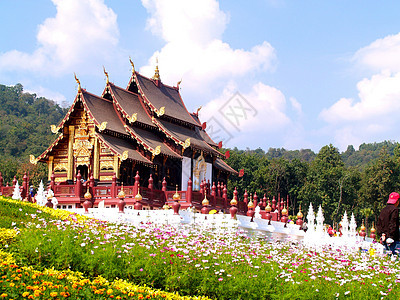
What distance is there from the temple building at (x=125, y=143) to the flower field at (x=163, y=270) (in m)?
14.0

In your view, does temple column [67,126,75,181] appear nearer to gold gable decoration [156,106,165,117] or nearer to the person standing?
gold gable decoration [156,106,165,117]

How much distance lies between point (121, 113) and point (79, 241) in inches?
723

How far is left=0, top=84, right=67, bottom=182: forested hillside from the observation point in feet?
182

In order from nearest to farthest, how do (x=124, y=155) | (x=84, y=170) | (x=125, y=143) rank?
(x=124, y=155) → (x=125, y=143) → (x=84, y=170)

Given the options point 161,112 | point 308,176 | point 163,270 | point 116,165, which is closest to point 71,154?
point 116,165

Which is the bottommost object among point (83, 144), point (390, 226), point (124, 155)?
point (390, 226)

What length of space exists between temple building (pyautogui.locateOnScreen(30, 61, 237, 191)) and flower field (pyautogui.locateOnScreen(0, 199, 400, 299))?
1404 cm

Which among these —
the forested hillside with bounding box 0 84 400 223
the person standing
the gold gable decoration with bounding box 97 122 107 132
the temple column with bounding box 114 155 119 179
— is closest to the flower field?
the person standing

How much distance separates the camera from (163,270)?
35.4 feet

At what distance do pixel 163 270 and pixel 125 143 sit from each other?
1822 cm

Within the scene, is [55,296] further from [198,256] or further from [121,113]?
[121,113]

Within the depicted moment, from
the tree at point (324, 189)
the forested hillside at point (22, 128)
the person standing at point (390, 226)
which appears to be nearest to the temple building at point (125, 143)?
the person standing at point (390, 226)

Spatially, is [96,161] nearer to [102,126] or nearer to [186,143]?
[102,126]

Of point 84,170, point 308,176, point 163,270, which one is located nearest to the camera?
point 163,270
